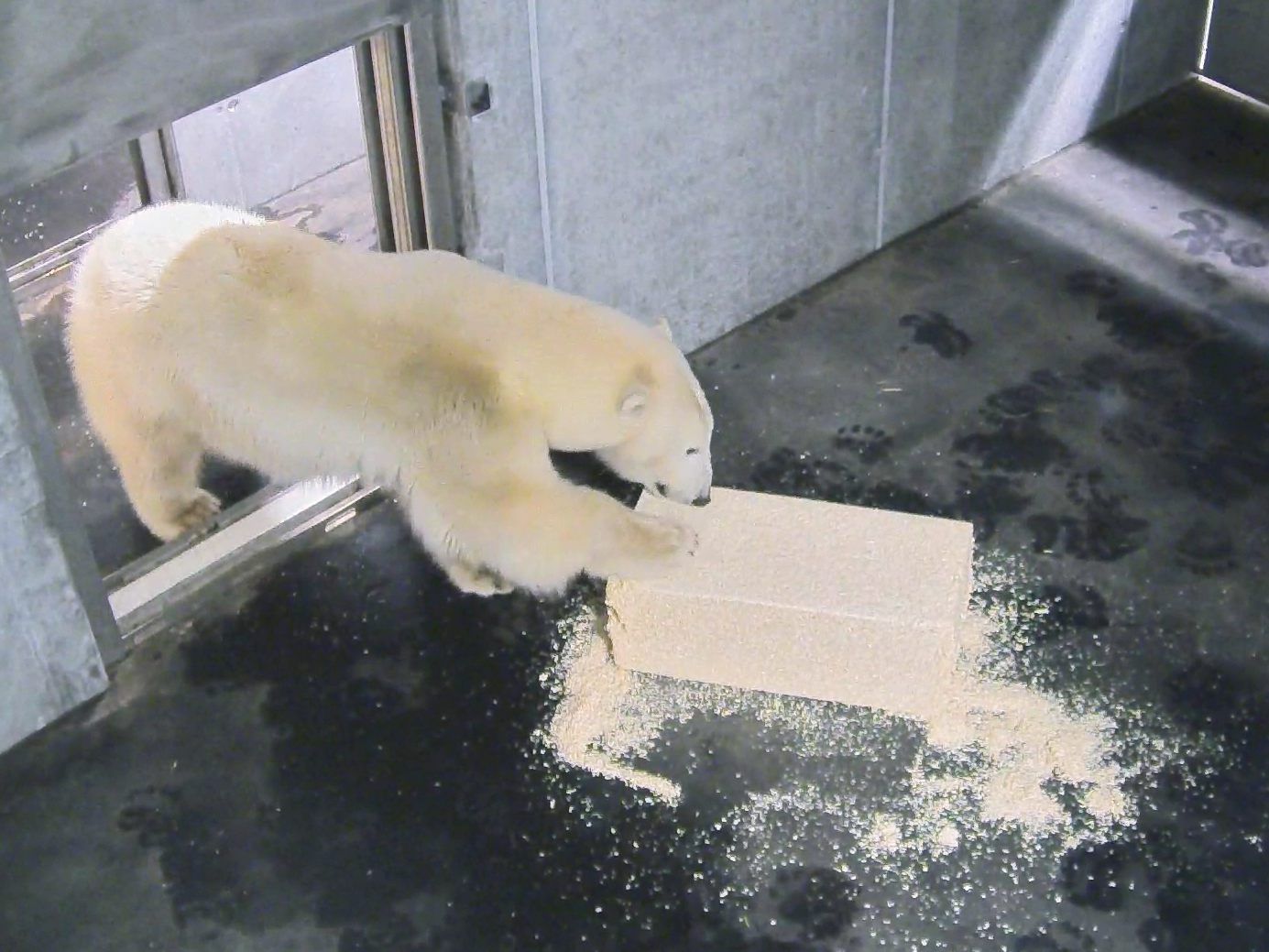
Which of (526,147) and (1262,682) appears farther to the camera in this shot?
(526,147)

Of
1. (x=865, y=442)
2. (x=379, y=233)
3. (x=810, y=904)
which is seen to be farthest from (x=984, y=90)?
(x=810, y=904)

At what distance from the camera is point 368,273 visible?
436cm

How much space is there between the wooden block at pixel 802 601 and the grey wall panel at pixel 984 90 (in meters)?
2.20

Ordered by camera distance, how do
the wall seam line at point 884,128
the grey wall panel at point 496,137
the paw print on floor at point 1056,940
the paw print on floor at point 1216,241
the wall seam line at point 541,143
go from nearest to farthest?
the paw print on floor at point 1056,940
the grey wall panel at point 496,137
the wall seam line at point 541,143
the wall seam line at point 884,128
the paw print on floor at point 1216,241

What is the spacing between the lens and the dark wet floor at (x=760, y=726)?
4059mm

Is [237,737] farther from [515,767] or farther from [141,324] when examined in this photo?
[141,324]

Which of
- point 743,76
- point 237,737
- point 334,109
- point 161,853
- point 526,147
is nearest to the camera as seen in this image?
point 161,853

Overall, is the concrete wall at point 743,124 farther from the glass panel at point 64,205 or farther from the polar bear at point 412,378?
the glass panel at point 64,205

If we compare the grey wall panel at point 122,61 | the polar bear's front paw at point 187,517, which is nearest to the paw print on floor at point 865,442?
the polar bear's front paw at point 187,517

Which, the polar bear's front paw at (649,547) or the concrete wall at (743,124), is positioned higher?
the concrete wall at (743,124)

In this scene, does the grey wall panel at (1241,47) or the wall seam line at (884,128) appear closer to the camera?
the wall seam line at (884,128)

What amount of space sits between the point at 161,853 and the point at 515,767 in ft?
3.05

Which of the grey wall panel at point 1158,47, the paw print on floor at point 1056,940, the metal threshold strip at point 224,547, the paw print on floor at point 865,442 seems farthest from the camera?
the grey wall panel at point 1158,47

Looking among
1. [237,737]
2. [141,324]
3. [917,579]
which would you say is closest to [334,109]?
[141,324]
